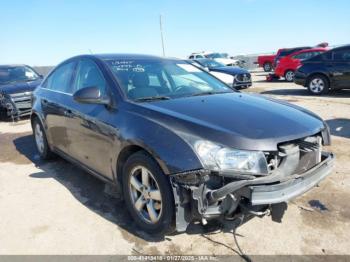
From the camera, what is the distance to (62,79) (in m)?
4.81

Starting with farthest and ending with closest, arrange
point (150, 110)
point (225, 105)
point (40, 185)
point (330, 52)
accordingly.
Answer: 1. point (330, 52)
2. point (40, 185)
3. point (225, 105)
4. point (150, 110)

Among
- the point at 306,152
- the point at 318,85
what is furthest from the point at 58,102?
the point at 318,85

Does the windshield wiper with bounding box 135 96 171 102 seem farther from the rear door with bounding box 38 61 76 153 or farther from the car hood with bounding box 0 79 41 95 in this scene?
the car hood with bounding box 0 79 41 95

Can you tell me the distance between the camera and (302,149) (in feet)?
9.43

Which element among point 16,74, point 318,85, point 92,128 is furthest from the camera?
point 318,85

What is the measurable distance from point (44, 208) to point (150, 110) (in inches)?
74.1

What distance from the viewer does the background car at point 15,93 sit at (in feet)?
30.9

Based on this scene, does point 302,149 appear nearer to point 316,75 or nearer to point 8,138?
point 8,138

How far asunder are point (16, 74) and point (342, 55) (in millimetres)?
10509

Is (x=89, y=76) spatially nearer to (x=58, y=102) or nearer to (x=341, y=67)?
(x=58, y=102)

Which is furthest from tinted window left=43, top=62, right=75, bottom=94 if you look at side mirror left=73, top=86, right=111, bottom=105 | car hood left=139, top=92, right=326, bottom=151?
car hood left=139, top=92, right=326, bottom=151

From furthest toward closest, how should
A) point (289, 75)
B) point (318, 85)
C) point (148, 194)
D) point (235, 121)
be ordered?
point (289, 75) < point (318, 85) < point (148, 194) < point (235, 121)

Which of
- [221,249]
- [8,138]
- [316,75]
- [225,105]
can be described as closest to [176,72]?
[225,105]

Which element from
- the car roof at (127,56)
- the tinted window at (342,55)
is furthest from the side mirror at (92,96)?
the tinted window at (342,55)
